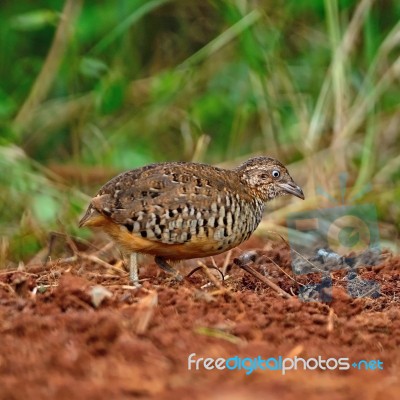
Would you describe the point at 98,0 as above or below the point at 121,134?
above

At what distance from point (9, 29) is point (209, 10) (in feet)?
6.80

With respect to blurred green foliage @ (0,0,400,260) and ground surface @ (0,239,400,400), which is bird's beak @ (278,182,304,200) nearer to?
ground surface @ (0,239,400,400)

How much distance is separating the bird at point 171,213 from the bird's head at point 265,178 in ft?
1.05

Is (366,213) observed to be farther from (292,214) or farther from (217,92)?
(217,92)

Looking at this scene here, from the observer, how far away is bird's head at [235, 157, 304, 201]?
15.8 feet

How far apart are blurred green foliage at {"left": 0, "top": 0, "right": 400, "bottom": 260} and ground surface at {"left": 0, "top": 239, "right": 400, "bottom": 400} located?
203 centimetres

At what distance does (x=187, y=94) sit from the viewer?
8.48 m

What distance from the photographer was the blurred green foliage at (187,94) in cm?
675

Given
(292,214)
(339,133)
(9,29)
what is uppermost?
(9,29)

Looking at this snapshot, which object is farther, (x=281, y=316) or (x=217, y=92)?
(x=217, y=92)

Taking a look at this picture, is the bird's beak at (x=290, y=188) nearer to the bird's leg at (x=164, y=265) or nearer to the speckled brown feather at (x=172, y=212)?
the speckled brown feather at (x=172, y=212)

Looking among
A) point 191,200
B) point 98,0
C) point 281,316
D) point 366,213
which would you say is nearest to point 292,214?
point 366,213

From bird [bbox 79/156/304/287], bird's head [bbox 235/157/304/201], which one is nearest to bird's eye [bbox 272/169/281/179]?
bird's head [bbox 235/157/304/201]

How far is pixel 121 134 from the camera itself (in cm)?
841
